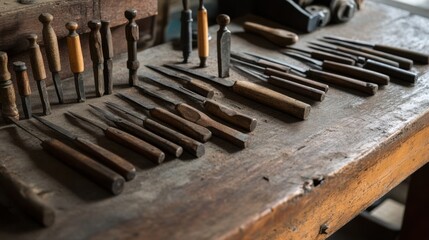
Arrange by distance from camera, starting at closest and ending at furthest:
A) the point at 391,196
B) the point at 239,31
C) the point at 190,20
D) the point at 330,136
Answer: the point at 330,136 < the point at 190,20 < the point at 239,31 < the point at 391,196

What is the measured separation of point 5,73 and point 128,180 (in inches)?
13.7

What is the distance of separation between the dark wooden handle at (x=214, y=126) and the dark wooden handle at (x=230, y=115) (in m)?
0.04

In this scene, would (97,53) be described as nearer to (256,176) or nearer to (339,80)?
(256,176)

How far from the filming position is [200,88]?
132cm

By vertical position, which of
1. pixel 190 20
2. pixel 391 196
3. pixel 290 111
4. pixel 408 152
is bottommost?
pixel 391 196

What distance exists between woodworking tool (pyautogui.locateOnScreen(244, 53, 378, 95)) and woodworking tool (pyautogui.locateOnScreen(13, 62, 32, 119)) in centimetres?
66

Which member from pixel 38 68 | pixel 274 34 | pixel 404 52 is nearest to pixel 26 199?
pixel 38 68

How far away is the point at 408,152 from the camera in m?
1.31

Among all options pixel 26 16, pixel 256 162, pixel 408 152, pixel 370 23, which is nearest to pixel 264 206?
pixel 256 162

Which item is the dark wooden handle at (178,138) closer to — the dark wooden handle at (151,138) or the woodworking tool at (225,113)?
the dark wooden handle at (151,138)

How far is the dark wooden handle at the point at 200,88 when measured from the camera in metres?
1.30

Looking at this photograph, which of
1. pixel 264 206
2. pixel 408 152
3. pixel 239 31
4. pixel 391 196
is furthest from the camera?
pixel 391 196

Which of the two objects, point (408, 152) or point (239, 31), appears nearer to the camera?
point (408, 152)

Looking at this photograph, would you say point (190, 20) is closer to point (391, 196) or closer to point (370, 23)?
point (370, 23)
